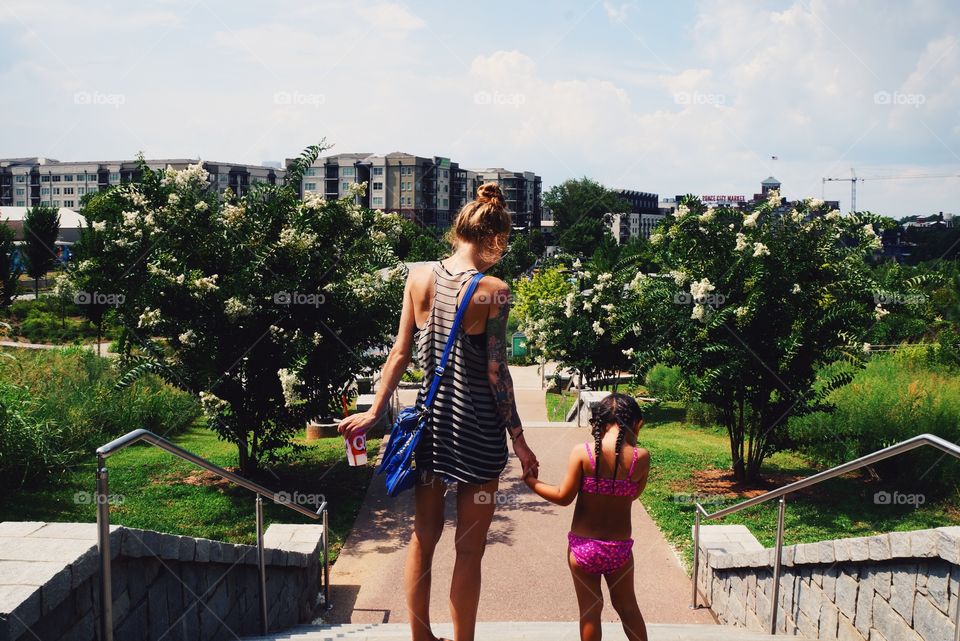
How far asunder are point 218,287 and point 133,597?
6786 mm

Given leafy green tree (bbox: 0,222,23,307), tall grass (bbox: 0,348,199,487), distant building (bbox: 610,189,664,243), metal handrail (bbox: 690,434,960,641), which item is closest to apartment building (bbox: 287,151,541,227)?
distant building (bbox: 610,189,664,243)

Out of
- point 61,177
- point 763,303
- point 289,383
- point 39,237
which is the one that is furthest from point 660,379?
point 61,177

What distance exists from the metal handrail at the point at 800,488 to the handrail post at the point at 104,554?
3.50 m

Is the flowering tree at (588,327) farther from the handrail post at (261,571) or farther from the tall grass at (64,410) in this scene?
the handrail post at (261,571)

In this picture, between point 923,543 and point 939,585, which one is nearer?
point 939,585

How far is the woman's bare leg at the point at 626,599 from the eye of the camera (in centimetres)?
412

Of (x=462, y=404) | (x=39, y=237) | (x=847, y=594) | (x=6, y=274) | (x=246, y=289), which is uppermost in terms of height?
(x=39, y=237)

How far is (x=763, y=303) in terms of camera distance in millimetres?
10641

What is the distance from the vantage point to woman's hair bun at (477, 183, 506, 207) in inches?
145

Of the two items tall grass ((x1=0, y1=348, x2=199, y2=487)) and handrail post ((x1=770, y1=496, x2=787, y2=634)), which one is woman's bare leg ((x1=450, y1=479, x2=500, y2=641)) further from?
tall grass ((x1=0, y1=348, x2=199, y2=487))

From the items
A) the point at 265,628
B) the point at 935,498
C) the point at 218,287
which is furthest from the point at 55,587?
the point at 935,498

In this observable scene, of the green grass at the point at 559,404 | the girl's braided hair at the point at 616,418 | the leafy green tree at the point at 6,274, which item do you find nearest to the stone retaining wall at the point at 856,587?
the girl's braided hair at the point at 616,418

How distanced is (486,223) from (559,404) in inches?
724

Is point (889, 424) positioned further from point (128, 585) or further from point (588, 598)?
point (128, 585)
